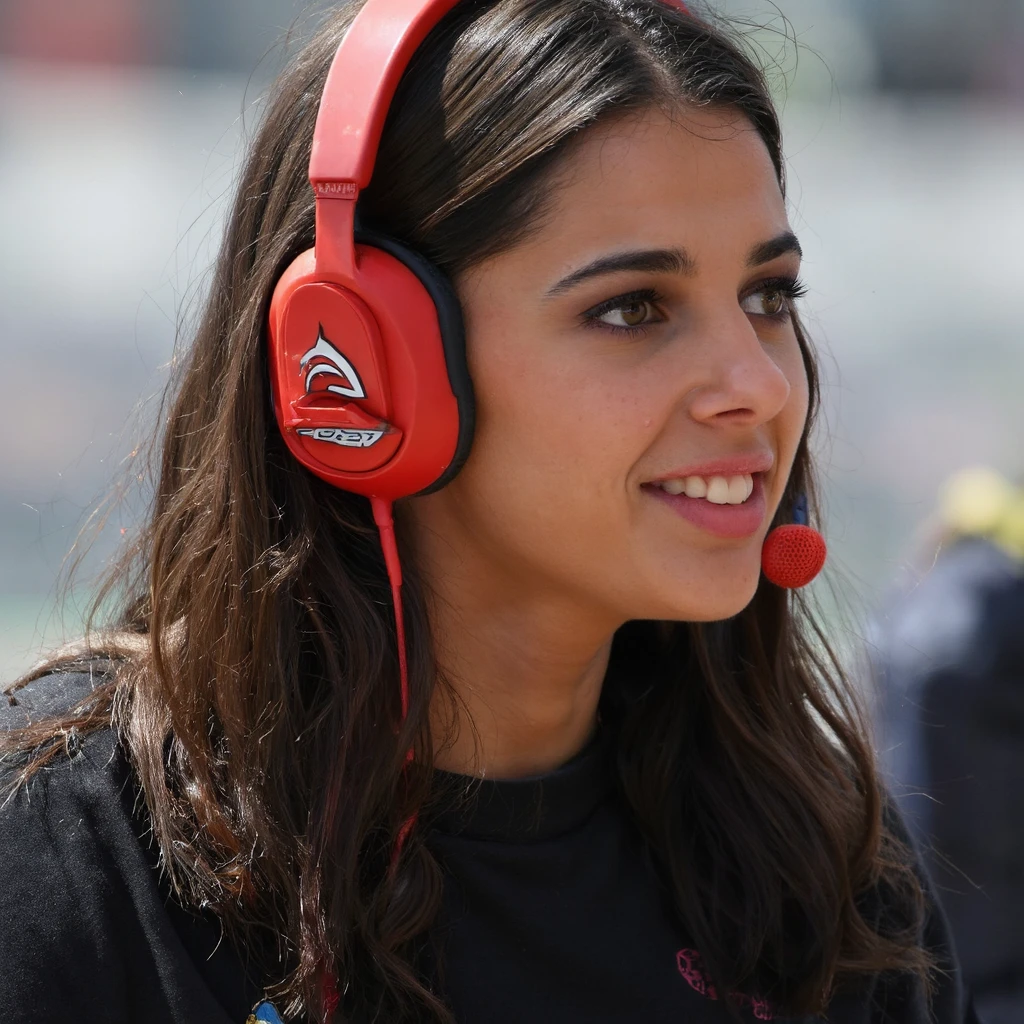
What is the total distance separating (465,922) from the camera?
1622 millimetres

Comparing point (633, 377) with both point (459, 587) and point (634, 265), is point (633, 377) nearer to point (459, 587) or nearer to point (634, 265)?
point (634, 265)

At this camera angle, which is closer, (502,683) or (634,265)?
(634,265)

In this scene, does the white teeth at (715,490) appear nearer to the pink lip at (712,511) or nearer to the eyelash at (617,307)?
the pink lip at (712,511)

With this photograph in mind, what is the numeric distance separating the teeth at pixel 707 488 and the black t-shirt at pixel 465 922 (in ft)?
1.32

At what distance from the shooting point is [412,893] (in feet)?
5.13

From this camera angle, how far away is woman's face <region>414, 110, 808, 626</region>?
1565 mm

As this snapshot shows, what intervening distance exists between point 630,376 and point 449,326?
0.68ft

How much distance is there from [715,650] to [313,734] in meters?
0.64

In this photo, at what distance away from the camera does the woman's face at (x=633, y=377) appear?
5.14ft

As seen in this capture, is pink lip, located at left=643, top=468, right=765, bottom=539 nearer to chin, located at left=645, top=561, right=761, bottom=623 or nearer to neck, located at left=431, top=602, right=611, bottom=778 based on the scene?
chin, located at left=645, top=561, right=761, bottom=623

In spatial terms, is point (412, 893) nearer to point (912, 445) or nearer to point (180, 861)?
point (180, 861)

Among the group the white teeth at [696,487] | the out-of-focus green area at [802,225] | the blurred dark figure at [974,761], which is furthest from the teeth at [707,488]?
the out-of-focus green area at [802,225]

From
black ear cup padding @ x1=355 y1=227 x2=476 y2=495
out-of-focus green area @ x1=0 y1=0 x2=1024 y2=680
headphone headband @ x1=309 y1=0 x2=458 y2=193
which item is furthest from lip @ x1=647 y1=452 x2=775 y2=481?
out-of-focus green area @ x1=0 y1=0 x2=1024 y2=680

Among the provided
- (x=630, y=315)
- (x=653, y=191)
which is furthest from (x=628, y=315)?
(x=653, y=191)
